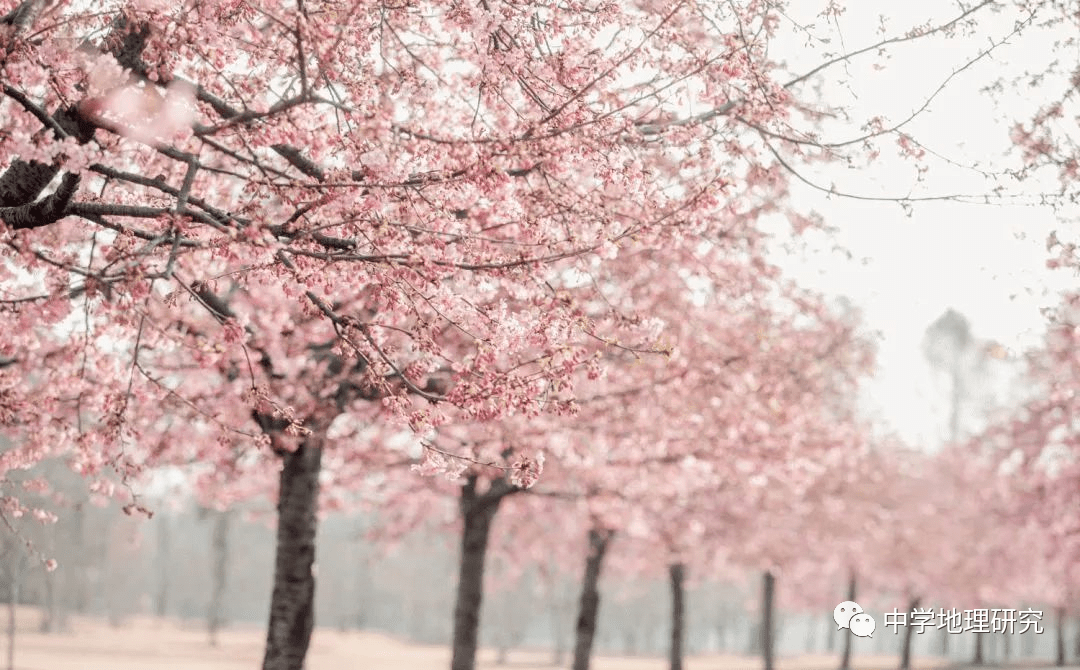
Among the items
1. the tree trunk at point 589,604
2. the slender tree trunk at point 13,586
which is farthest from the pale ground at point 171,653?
the tree trunk at point 589,604

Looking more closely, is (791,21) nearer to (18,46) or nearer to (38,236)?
(18,46)

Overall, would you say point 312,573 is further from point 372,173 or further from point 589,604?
point 589,604

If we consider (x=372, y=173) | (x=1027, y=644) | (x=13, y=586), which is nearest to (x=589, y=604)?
(x=13, y=586)

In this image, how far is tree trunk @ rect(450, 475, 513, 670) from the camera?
16719 mm

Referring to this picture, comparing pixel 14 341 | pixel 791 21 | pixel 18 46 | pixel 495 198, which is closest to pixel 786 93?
pixel 791 21

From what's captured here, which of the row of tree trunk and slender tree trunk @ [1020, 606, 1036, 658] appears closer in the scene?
the row of tree trunk

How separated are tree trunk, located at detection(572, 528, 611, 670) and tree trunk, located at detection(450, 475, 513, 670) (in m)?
4.90

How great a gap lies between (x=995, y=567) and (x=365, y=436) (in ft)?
101

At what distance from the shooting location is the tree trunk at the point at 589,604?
842 inches

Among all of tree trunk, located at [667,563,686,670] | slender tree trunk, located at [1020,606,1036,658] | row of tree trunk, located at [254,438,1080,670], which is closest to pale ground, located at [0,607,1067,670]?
tree trunk, located at [667,563,686,670]

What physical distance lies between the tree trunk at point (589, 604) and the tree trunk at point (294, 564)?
10481 millimetres

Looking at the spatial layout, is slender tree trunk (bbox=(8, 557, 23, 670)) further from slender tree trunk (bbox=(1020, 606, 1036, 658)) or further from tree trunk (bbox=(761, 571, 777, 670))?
slender tree trunk (bbox=(1020, 606, 1036, 658))

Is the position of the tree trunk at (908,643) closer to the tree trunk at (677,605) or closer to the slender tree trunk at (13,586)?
the tree trunk at (677,605)

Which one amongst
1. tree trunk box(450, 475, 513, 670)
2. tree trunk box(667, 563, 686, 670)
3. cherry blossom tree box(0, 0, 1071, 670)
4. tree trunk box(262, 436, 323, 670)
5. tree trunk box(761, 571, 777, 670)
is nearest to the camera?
cherry blossom tree box(0, 0, 1071, 670)
